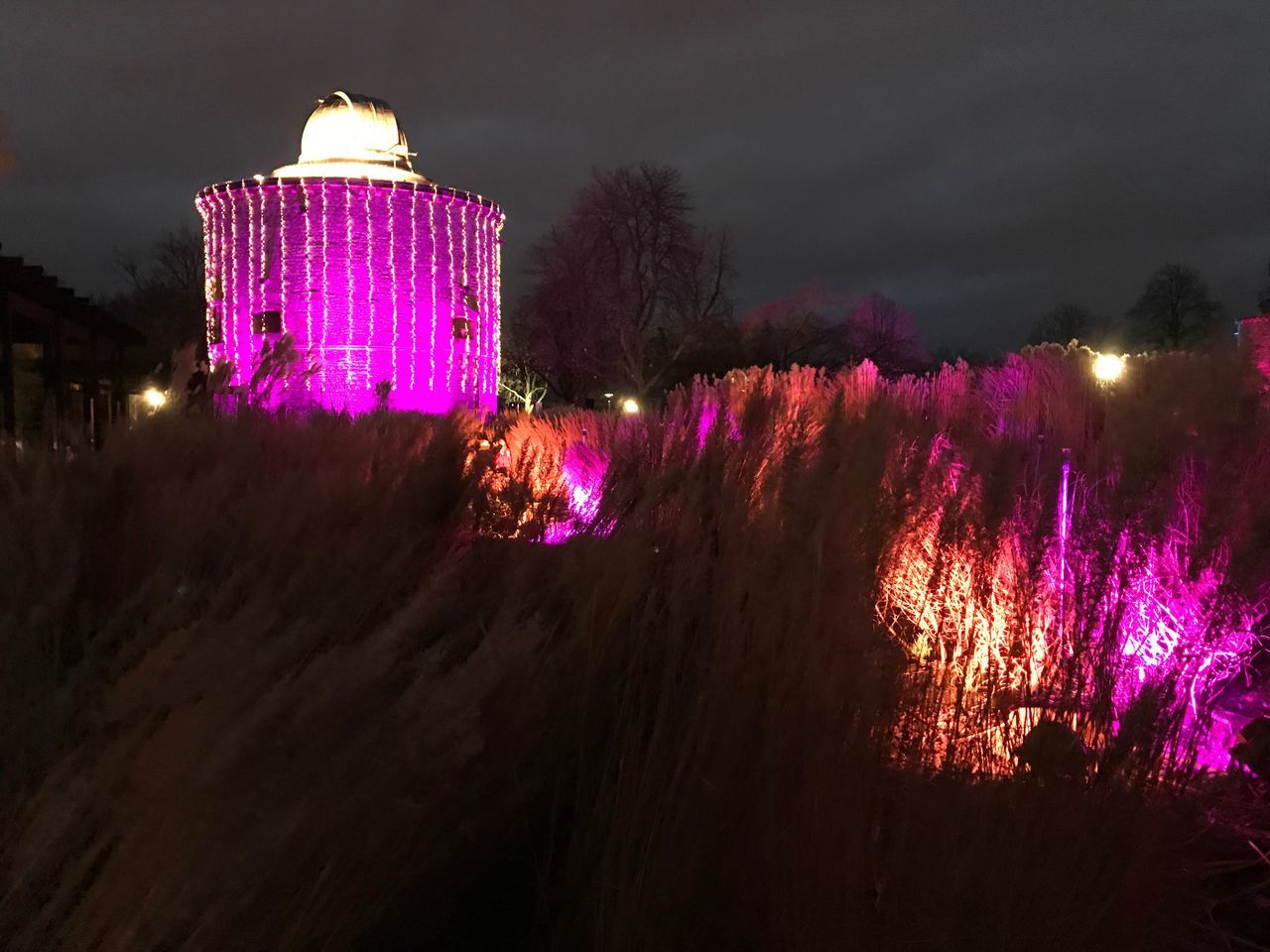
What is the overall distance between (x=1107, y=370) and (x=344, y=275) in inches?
462

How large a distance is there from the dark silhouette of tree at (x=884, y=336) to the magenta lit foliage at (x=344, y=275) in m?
18.2

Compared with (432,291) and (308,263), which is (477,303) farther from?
(308,263)

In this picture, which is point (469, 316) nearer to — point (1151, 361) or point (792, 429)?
point (1151, 361)

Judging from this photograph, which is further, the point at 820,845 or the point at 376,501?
the point at 376,501

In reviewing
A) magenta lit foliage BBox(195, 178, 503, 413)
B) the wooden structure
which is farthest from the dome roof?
the wooden structure

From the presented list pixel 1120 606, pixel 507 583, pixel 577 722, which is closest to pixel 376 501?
pixel 507 583

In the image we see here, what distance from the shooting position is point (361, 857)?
136 cm

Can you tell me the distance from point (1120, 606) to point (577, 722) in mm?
1486

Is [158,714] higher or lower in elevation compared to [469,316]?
lower

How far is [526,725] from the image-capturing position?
187 cm

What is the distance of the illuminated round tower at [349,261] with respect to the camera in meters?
14.2

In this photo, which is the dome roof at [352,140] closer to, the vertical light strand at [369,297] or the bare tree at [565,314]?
the vertical light strand at [369,297]

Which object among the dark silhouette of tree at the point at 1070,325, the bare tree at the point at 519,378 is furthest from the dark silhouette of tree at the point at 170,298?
the dark silhouette of tree at the point at 1070,325

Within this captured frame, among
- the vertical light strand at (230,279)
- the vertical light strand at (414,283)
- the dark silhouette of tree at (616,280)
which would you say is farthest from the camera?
the dark silhouette of tree at (616,280)
